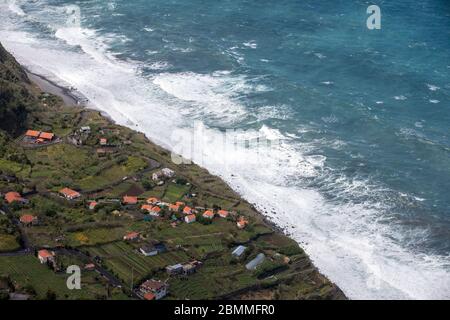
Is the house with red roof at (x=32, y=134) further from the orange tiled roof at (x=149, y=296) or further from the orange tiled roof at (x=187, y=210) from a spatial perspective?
the orange tiled roof at (x=149, y=296)

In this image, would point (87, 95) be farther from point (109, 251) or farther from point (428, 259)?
point (428, 259)

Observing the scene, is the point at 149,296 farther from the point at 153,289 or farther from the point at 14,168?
the point at 14,168

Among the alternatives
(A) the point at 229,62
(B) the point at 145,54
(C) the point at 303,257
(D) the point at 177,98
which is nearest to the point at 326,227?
(C) the point at 303,257

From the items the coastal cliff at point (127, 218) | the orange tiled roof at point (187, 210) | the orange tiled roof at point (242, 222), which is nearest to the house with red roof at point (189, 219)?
the coastal cliff at point (127, 218)

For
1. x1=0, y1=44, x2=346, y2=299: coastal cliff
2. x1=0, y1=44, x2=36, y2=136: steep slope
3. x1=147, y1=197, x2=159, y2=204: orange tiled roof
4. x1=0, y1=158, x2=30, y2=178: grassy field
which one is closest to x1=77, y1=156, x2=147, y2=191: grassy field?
x1=0, y1=44, x2=346, y2=299: coastal cliff

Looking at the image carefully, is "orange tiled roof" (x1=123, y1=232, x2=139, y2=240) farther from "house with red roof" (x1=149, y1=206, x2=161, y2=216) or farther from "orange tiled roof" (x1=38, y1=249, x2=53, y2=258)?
"orange tiled roof" (x1=38, y1=249, x2=53, y2=258)
